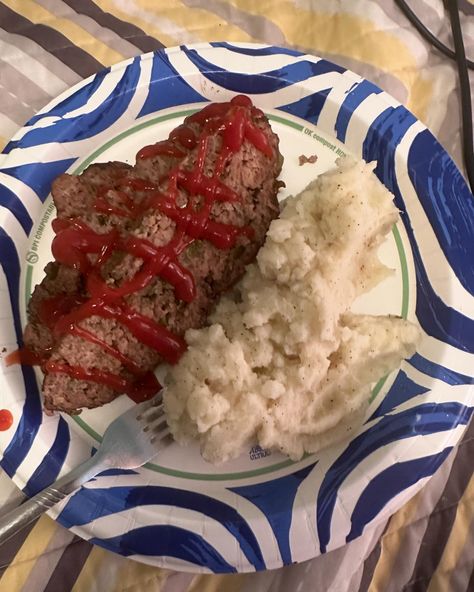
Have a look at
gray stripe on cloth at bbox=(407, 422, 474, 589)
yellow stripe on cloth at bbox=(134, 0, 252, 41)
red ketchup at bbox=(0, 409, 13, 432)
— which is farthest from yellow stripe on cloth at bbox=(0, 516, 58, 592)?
yellow stripe on cloth at bbox=(134, 0, 252, 41)

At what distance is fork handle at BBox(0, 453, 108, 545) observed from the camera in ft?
8.13

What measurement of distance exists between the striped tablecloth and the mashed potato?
0.80m

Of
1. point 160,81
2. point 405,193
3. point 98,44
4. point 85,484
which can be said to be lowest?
point 85,484

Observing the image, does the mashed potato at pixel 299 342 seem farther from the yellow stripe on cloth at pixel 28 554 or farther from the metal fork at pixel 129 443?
the yellow stripe on cloth at pixel 28 554

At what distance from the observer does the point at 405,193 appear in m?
3.21

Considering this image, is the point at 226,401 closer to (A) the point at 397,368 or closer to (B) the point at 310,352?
(B) the point at 310,352

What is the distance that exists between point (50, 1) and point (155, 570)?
3.50 metres

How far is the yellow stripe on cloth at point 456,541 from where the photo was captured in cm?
308

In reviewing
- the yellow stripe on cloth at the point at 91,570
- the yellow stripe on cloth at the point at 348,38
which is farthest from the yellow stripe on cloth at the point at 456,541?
the yellow stripe on cloth at the point at 348,38

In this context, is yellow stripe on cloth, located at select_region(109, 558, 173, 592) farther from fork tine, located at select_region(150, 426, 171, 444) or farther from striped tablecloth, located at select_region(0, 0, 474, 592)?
fork tine, located at select_region(150, 426, 171, 444)

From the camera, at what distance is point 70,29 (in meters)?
3.54

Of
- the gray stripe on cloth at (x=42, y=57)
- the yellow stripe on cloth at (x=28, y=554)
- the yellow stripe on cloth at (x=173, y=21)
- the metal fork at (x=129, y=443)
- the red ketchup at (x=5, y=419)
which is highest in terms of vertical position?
the yellow stripe on cloth at (x=173, y=21)

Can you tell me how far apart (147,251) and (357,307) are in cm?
126

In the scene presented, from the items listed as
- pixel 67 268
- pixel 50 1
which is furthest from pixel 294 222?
pixel 50 1
